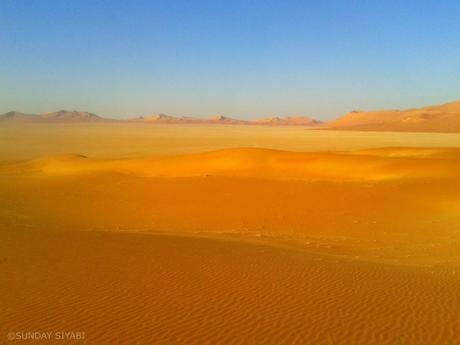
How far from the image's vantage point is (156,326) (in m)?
5.32

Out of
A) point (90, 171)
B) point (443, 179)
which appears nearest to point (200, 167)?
point (90, 171)

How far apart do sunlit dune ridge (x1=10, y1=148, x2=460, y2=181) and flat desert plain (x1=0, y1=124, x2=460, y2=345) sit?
2212mm

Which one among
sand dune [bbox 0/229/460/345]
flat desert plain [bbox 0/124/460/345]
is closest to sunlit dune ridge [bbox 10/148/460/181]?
flat desert plain [bbox 0/124/460/345]

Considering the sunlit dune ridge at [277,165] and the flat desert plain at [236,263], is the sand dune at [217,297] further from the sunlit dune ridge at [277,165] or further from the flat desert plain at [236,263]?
the sunlit dune ridge at [277,165]

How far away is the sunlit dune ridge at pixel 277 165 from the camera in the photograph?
23.8 meters

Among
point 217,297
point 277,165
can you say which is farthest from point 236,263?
point 277,165

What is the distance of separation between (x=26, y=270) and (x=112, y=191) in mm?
13855

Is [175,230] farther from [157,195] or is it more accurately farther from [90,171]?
[90,171]

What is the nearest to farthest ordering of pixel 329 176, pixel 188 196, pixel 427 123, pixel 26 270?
pixel 26 270, pixel 188 196, pixel 329 176, pixel 427 123

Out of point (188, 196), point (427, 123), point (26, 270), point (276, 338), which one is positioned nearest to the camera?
point (276, 338)

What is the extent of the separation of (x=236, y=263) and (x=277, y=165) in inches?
758

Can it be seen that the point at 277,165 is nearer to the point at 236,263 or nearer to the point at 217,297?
the point at 236,263

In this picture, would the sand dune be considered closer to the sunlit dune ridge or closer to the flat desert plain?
the flat desert plain

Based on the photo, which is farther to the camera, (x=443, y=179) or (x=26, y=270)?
(x=443, y=179)
